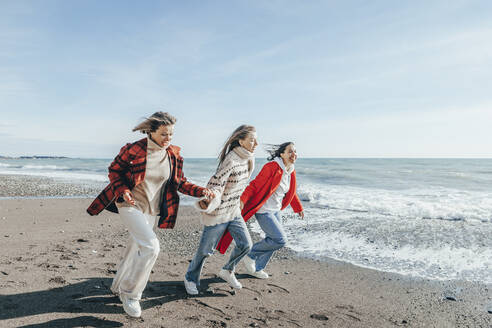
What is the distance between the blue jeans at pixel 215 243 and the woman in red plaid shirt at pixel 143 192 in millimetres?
595

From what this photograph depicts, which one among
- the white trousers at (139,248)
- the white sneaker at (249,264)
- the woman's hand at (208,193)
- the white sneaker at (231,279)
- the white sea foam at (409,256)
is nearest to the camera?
the white trousers at (139,248)

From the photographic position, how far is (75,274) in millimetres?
4633

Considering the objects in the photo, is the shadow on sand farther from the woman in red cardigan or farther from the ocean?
the ocean

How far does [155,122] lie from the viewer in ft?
11.5

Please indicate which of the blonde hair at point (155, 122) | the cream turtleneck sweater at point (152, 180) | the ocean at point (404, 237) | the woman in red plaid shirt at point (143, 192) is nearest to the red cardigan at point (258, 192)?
the woman in red plaid shirt at point (143, 192)

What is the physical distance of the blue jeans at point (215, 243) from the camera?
4188mm

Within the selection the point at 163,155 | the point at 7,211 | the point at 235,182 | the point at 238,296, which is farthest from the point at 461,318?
the point at 7,211

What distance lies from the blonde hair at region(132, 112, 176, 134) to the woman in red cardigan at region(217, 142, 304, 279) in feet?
5.46

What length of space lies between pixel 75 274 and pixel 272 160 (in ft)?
10.4

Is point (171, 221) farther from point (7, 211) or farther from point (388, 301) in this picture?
point (7, 211)

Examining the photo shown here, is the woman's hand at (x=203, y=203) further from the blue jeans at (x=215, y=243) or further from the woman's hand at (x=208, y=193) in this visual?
the blue jeans at (x=215, y=243)

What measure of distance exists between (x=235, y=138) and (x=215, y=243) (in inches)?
52.6

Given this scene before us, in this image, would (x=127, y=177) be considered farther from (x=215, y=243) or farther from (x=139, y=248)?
(x=215, y=243)

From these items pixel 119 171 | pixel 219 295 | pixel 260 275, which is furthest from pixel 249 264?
pixel 119 171
